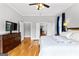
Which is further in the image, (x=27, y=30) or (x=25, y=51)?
(x=27, y=30)

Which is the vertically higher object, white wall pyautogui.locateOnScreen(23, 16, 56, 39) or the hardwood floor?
white wall pyautogui.locateOnScreen(23, 16, 56, 39)

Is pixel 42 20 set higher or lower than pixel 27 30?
higher

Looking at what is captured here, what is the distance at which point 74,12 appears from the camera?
5.70 metres

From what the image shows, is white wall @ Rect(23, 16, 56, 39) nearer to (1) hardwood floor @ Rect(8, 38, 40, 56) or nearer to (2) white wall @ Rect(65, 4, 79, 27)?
(2) white wall @ Rect(65, 4, 79, 27)

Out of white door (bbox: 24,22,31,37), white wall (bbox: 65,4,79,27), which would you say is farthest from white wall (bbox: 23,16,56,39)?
white wall (bbox: 65,4,79,27)

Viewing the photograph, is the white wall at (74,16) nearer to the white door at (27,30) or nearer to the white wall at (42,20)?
the white wall at (42,20)

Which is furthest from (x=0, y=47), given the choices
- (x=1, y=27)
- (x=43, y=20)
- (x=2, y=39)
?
(x=43, y=20)

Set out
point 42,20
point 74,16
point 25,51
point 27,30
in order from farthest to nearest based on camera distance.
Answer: point 27,30 → point 42,20 → point 74,16 → point 25,51

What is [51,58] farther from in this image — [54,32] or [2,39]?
[54,32]

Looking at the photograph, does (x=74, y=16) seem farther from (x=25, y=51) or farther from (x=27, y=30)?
(x=27, y=30)

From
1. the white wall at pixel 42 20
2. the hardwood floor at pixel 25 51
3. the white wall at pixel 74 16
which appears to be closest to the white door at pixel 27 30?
the white wall at pixel 42 20

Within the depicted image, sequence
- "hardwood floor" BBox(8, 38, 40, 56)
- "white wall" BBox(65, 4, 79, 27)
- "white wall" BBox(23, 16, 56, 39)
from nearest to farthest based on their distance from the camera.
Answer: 1. "hardwood floor" BBox(8, 38, 40, 56)
2. "white wall" BBox(65, 4, 79, 27)
3. "white wall" BBox(23, 16, 56, 39)

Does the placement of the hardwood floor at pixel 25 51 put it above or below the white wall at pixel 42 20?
below

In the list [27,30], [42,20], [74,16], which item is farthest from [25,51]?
[27,30]
